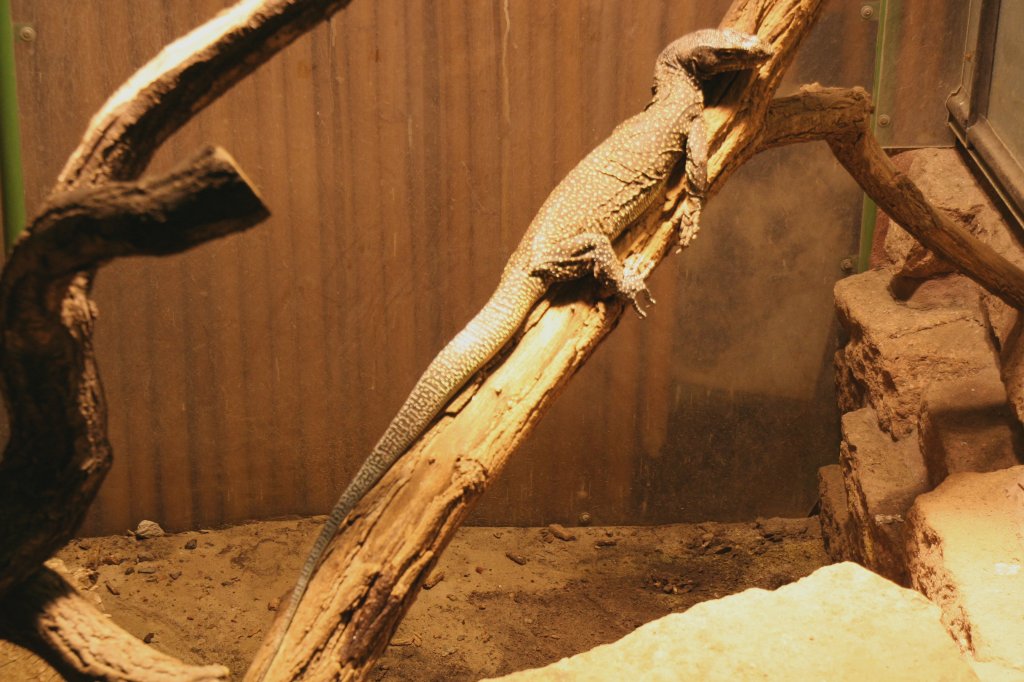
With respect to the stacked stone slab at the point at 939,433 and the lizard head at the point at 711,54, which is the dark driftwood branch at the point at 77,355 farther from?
the stacked stone slab at the point at 939,433

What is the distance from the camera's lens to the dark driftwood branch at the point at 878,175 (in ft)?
12.2

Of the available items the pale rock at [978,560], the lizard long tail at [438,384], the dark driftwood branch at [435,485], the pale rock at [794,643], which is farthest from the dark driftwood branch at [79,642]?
the pale rock at [978,560]

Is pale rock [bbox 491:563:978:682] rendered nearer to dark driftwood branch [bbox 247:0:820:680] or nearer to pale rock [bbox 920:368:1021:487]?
dark driftwood branch [bbox 247:0:820:680]

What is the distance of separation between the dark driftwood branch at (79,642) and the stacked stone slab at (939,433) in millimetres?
2230

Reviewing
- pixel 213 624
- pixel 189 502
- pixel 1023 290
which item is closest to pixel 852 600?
pixel 1023 290

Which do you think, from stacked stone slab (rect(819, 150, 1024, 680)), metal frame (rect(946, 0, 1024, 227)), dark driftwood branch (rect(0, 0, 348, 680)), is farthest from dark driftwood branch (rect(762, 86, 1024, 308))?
dark driftwood branch (rect(0, 0, 348, 680))

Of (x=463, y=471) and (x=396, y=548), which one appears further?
(x=463, y=471)

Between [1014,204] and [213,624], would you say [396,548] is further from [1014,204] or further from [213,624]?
[1014,204]

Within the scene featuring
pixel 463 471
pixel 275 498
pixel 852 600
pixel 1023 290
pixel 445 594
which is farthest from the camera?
pixel 275 498

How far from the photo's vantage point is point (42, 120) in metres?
4.29

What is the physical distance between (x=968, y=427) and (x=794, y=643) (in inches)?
66.0

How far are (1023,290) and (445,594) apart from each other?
3122 millimetres

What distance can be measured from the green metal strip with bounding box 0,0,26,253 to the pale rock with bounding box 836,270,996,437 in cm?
429

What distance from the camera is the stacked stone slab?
116 inches
